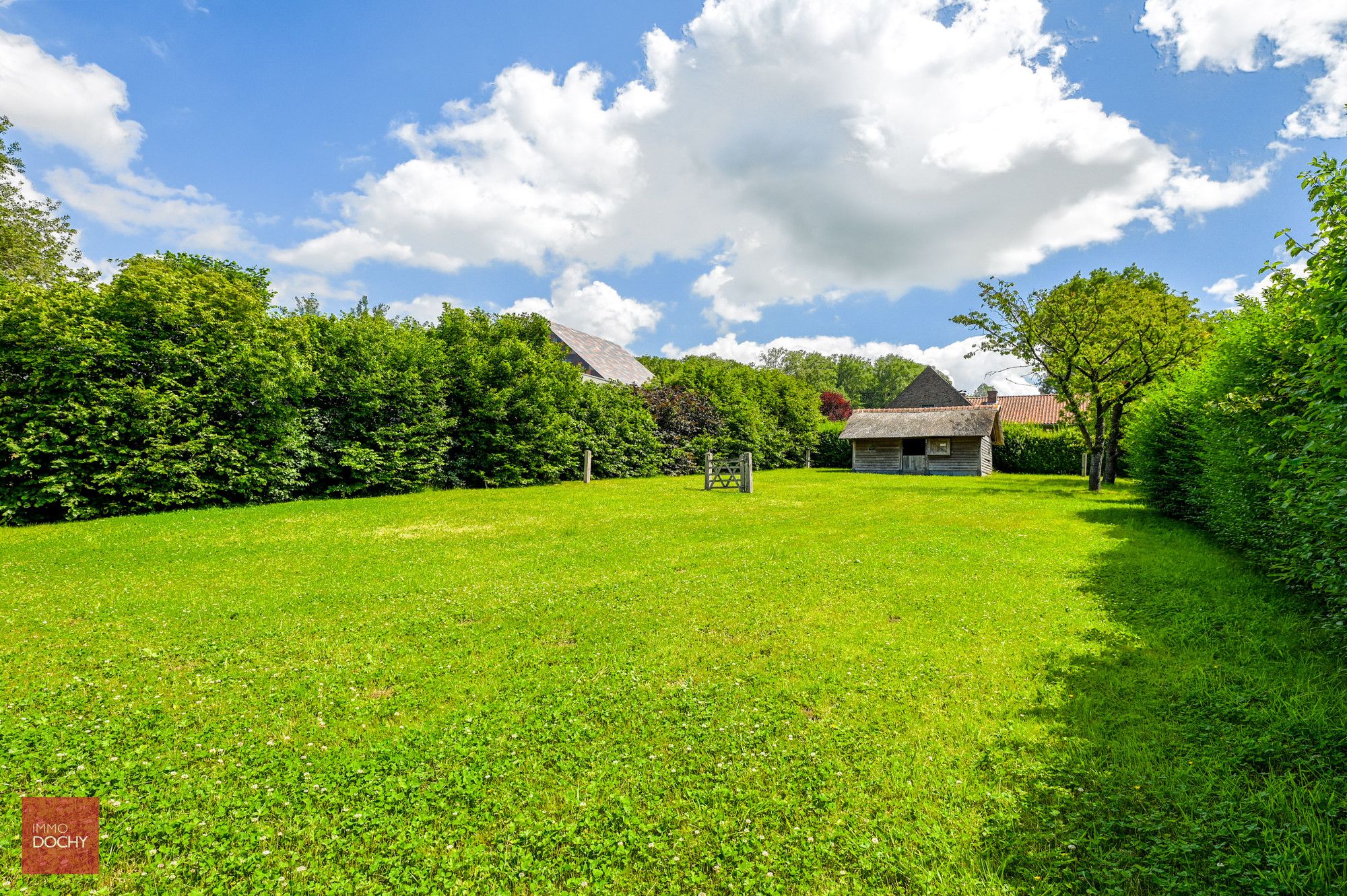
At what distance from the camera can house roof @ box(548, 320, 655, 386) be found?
123 ft

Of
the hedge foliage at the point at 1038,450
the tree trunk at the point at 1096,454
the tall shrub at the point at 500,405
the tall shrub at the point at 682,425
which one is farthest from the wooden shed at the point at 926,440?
the tall shrub at the point at 500,405

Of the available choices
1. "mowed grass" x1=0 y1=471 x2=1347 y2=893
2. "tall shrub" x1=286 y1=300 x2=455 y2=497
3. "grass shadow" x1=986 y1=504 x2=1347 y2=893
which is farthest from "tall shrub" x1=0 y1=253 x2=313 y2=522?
"grass shadow" x1=986 y1=504 x2=1347 y2=893

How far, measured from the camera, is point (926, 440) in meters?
34.4

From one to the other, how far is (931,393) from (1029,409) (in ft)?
42.9

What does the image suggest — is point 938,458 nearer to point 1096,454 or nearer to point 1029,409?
point 1096,454

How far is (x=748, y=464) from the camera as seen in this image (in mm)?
21188

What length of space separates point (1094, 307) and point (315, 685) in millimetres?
29508

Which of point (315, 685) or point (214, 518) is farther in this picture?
point (214, 518)

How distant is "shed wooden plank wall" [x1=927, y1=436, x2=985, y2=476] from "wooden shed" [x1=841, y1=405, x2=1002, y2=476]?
0.04 m

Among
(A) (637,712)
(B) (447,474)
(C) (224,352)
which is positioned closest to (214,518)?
(C) (224,352)

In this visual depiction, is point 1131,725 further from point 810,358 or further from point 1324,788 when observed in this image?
point 810,358

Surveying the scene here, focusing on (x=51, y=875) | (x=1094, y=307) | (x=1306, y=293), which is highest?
(x=1094, y=307)

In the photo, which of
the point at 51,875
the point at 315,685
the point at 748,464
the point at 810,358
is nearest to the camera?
the point at 51,875

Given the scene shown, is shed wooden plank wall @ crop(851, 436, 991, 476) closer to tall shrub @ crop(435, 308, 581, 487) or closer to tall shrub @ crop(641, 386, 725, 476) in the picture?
tall shrub @ crop(641, 386, 725, 476)
